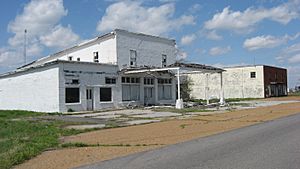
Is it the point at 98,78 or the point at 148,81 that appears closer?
the point at 98,78

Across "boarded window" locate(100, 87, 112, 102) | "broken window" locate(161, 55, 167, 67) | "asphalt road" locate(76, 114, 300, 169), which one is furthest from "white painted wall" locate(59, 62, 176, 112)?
"asphalt road" locate(76, 114, 300, 169)

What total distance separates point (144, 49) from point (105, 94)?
840 cm

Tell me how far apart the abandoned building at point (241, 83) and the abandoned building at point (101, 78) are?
2138cm

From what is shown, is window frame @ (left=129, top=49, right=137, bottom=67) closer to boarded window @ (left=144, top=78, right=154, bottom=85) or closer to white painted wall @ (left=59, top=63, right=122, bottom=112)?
boarded window @ (left=144, top=78, right=154, bottom=85)

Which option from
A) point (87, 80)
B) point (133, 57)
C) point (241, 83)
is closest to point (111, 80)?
point (87, 80)

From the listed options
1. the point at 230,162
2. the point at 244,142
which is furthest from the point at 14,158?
the point at 244,142

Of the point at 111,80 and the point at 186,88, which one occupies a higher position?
the point at 111,80

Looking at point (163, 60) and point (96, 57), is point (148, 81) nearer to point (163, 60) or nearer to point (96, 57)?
point (163, 60)

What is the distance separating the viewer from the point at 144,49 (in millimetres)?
41531

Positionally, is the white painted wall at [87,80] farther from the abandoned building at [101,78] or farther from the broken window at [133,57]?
the broken window at [133,57]

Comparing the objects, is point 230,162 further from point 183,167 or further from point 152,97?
point 152,97

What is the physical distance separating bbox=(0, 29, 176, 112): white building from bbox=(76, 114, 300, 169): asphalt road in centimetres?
2175

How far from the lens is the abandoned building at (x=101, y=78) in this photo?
3247 cm

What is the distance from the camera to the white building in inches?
1277
